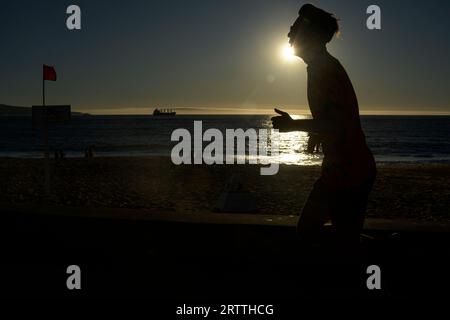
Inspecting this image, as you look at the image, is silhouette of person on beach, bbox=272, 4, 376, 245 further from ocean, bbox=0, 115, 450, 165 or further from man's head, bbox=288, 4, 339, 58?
ocean, bbox=0, 115, 450, 165

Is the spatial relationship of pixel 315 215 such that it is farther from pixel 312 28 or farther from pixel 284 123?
pixel 312 28

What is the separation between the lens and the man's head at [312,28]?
3.19 m

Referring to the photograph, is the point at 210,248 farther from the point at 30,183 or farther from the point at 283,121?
the point at 30,183

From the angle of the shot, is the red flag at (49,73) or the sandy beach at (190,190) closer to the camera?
the red flag at (49,73)

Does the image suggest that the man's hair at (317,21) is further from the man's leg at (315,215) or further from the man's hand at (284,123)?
the man's leg at (315,215)

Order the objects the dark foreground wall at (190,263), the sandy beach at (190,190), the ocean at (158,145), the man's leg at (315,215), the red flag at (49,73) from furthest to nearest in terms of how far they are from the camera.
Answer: the ocean at (158,145), the sandy beach at (190,190), the red flag at (49,73), the dark foreground wall at (190,263), the man's leg at (315,215)

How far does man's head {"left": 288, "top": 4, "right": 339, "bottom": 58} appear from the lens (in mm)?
3189

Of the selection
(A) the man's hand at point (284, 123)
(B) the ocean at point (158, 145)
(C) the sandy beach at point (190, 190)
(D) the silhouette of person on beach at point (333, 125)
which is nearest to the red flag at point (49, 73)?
(C) the sandy beach at point (190, 190)

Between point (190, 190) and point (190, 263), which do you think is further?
point (190, 190)

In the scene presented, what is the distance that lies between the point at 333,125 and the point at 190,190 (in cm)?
1709

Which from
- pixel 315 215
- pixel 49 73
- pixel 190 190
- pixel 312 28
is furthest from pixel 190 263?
pixel 190 190

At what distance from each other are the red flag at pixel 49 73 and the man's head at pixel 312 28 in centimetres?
1010

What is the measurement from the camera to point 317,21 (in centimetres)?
319

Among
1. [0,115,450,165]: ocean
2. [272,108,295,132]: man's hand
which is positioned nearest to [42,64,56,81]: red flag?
[0,115,450,165]: ocean
